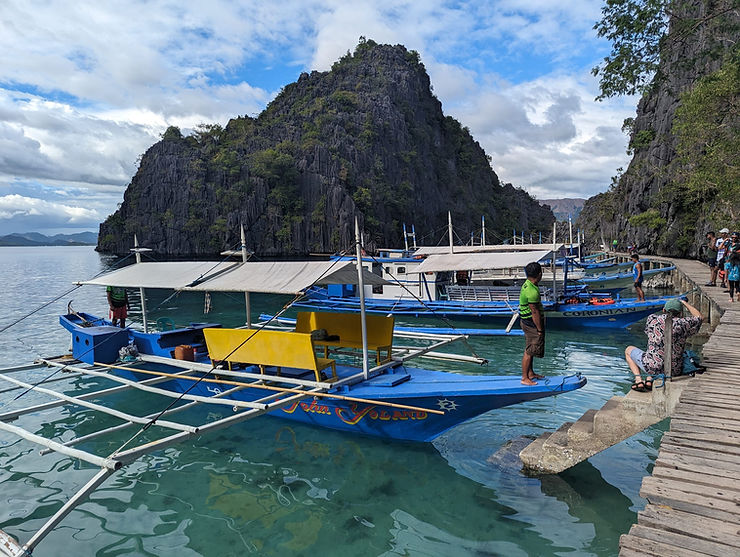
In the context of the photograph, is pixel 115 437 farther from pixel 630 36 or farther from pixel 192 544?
pixel 630 36

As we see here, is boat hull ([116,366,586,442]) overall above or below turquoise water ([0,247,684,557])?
above

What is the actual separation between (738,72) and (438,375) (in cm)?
2153

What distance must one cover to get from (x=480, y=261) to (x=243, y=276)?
11.4 meters

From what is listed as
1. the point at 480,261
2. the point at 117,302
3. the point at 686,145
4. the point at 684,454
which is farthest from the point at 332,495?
the point at 686,145

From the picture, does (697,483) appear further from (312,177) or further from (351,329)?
(312,177)

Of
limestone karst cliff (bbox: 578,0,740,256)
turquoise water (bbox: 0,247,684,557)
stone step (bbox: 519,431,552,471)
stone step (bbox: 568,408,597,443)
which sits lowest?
turquoise water (bbox: 0,247,684,557)

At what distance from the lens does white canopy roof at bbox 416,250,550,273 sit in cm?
1844

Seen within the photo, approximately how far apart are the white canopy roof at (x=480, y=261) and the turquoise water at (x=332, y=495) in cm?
808

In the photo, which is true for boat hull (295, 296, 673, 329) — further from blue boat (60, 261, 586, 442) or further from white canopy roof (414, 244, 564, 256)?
blue boat (60, 261, 586, 442)

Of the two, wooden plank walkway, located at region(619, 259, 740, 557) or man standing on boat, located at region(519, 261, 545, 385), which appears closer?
wooden plank walkway, located at region(619, 259, 740, 557)

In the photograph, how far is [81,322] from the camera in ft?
47.1

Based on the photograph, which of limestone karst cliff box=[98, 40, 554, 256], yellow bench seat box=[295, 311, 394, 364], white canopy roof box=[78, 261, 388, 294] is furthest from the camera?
limestone karst cliff box=[98, 40, 554, 256]

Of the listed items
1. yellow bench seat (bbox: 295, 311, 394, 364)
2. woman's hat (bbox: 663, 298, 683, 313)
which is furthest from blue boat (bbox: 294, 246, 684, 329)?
woman's hat (bbox: 663, 298, 683, 313)

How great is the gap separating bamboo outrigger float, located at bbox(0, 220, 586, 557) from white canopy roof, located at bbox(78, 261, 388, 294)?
40 millimetres
